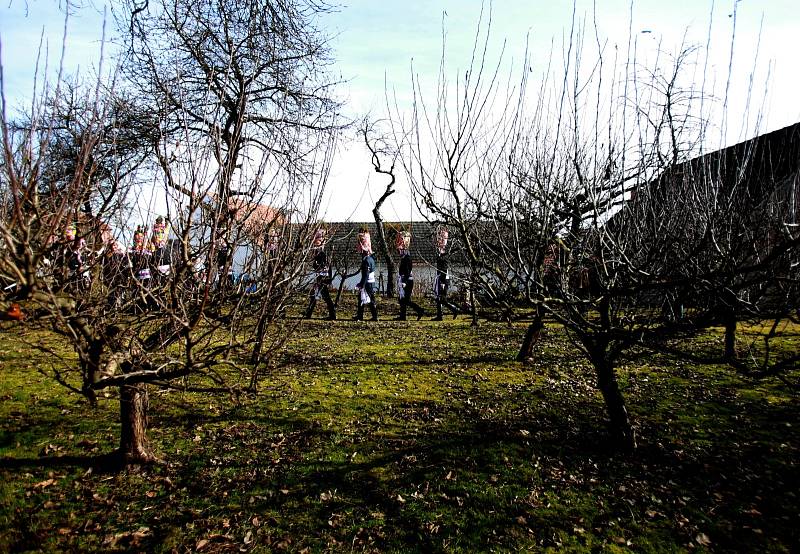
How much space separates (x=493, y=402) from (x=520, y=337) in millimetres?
4389

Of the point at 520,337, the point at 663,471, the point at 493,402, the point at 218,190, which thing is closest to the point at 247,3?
the point at 218,190

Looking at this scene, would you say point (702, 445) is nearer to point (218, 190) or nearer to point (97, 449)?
point (218, 190)

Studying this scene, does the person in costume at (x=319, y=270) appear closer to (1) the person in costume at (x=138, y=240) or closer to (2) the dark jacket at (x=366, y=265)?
(2) the dark jacket at (x=366, y=265)

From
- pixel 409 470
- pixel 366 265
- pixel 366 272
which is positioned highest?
pixel 366 265

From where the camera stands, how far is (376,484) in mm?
4508

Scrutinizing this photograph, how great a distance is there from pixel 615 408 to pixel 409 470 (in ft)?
7.26

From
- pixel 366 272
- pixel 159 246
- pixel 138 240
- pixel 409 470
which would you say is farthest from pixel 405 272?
pixel 159 246

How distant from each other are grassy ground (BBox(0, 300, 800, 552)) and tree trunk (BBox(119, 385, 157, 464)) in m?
0.18

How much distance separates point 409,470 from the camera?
473 centimetres

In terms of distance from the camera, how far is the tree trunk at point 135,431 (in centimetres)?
440

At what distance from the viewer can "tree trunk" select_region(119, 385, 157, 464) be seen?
173 inches

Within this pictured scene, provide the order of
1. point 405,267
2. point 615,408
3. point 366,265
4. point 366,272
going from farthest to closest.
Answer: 1. point 405,267
2. point 366,272
3. point 366,265
4. point 615,408

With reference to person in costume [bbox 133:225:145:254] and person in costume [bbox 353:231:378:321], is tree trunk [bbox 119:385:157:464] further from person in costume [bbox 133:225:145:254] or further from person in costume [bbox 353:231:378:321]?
person in costume [bbox 353:231:378:321]

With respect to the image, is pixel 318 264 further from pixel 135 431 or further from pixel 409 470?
pixel 409 470
